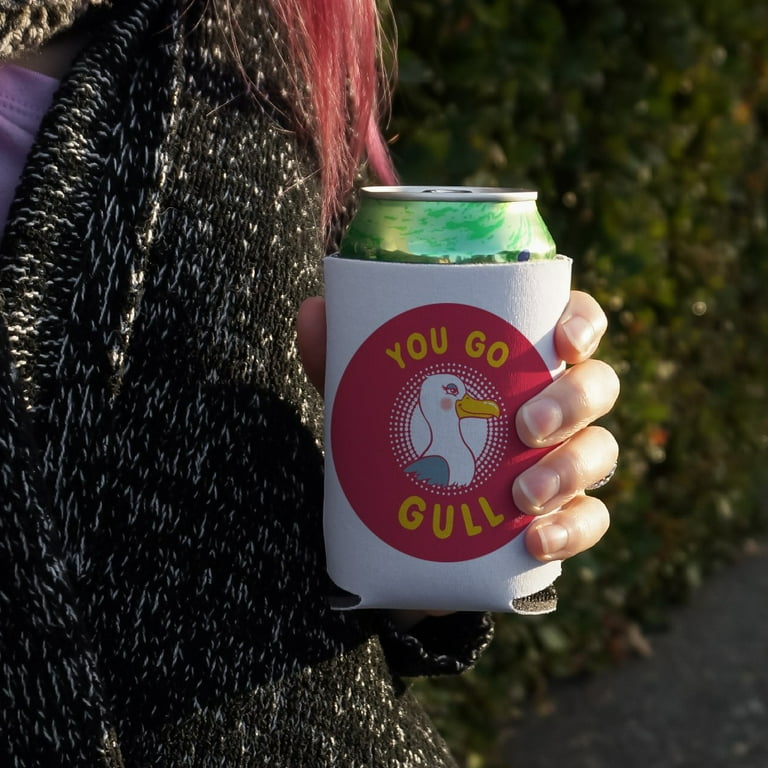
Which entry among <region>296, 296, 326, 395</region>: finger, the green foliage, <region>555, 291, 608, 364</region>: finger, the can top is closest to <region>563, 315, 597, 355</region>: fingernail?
<region>555, 291, 608, 364</region>: finger

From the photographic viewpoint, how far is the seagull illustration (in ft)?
2.97

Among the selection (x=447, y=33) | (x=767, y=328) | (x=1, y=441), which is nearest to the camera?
(x=1, y=441)

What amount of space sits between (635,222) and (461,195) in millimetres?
1960

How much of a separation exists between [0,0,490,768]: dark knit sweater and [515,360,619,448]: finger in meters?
0.23

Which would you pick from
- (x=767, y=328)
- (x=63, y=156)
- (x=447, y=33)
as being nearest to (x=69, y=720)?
(x=63, y=156)

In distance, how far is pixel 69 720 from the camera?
87 cm

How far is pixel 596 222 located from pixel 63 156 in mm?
1882

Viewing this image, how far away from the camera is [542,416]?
921mm

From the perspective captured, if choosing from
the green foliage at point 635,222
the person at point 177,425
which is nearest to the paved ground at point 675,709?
the green foliage at point 635,222

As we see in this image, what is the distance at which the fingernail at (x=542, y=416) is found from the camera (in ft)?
3.01

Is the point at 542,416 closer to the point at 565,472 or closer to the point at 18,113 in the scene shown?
the point at 565,472

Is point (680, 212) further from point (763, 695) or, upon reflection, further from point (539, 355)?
point (539, 355)

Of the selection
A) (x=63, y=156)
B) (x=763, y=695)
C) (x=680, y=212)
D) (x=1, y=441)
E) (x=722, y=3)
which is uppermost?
(x=63, y=156)

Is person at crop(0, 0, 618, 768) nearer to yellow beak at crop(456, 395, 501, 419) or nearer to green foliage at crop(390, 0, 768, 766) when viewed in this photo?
yellow beak at crop(456, 395, 501, 419)
